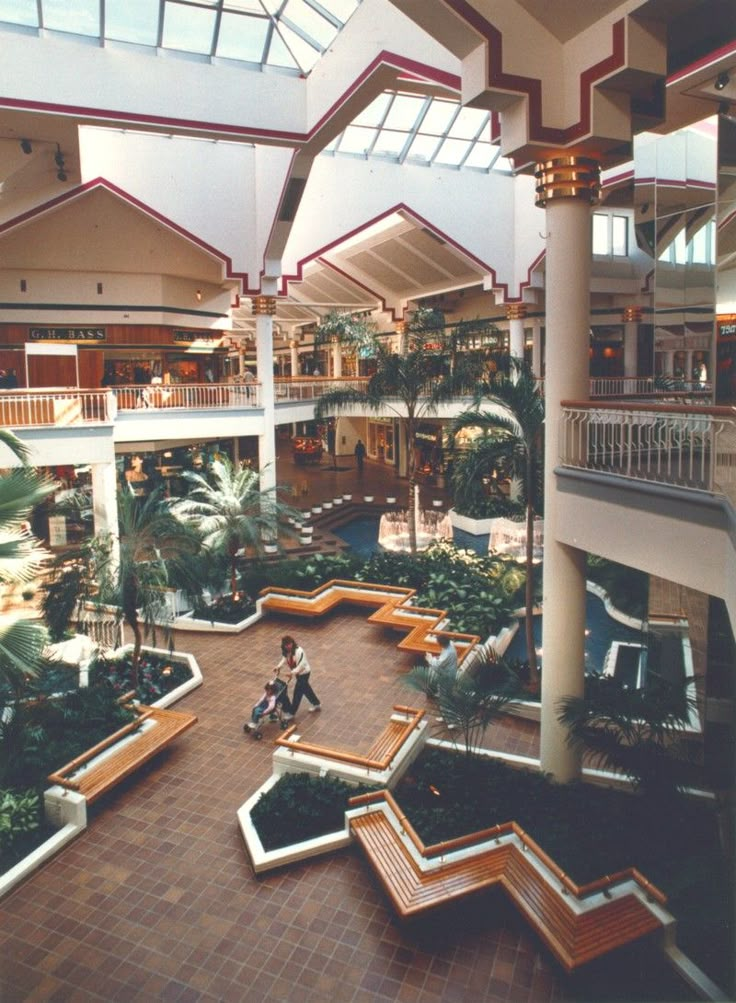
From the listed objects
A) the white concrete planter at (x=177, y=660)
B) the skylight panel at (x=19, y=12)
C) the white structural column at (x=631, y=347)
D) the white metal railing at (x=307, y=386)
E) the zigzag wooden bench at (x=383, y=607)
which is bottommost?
the white concrete planter at (x=177, y=660)

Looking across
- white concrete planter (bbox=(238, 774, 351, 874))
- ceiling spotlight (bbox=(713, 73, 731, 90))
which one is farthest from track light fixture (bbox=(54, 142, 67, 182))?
white concrete planter (bbox=(238, 774, 351, 874))

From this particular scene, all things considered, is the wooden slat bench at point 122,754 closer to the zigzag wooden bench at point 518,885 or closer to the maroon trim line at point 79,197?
the zigzag wooden bench at point 518,885

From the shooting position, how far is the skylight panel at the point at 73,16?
439 inches

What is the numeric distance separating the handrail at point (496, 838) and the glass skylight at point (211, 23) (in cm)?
1120

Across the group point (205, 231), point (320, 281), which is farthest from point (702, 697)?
point (320, 281)

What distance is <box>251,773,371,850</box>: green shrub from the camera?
6.65 m

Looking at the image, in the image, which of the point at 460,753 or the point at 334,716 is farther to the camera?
the point at 334,716

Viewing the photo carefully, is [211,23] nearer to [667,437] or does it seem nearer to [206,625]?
[206,625]

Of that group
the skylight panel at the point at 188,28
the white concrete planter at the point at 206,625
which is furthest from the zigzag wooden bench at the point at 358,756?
the skylight panel at the point at 188,28

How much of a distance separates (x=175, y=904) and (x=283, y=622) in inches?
265

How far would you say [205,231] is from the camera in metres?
17.0

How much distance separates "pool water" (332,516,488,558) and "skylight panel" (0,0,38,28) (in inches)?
444

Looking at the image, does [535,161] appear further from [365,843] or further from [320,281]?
[320,281]

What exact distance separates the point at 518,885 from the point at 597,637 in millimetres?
6658
